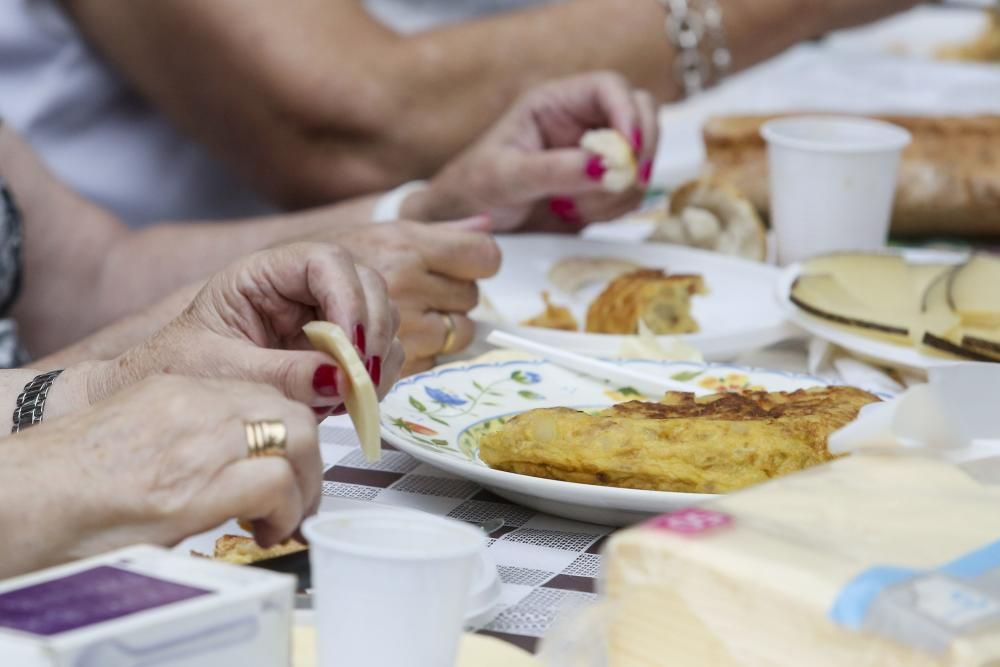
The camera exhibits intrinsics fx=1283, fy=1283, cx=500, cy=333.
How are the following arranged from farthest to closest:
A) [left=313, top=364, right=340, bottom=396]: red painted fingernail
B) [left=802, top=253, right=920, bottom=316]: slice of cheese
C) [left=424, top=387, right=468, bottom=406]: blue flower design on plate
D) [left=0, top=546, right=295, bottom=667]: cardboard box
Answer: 1. [left=802, top=253, right=920, bottom=316]: slice of cheese
2. [left=424, top=387, right=468, bottom=406]: blue flower design on plate
3. [left=313, top=364, right=340, bottom=396]: red painted fingernail
4. [left=0, top=546, right=295, bottom=667]: cardboard box

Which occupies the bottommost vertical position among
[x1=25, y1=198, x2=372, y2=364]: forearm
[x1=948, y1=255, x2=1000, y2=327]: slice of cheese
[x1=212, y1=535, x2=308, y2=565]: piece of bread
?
[x1=25, y1=198, x2=372, y2=364]: forearm

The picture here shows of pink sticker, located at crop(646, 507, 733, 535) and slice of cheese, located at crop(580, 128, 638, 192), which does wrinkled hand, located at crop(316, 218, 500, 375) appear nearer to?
slice of cheese, located at crop(580, 128, 638, 192)

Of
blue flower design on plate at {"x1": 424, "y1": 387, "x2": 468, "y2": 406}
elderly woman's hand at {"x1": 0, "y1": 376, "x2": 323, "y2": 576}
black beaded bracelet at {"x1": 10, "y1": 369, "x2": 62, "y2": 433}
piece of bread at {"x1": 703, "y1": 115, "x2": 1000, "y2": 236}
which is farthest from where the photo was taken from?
piece of bread at {"x1": 703, "y1": 115, "x2": 1000, "y2": 236}

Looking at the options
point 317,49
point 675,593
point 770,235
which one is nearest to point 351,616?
point 675,593

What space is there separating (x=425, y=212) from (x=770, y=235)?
17.9 inches

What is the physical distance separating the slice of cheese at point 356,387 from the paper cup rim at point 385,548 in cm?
22

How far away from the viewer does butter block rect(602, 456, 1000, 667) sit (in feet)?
1.57

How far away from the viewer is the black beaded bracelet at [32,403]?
0.86m

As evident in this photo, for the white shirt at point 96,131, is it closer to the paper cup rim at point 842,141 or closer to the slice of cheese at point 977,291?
the paper cup rim at point 842,141

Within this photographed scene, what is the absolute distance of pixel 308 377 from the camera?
2.47 feet

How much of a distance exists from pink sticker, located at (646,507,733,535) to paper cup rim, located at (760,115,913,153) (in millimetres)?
930

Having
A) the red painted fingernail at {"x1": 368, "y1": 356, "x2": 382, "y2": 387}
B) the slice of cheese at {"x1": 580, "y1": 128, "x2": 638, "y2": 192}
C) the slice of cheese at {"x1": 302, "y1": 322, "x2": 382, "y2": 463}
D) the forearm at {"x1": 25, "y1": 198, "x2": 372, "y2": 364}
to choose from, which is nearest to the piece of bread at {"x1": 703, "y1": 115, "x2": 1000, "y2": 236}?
the slice of cheese at {"x1": 580, "y1": 128, "x2": 638, "y2": 192}

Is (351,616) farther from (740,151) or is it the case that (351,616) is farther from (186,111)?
(186,111)

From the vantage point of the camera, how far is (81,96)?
197 cm
